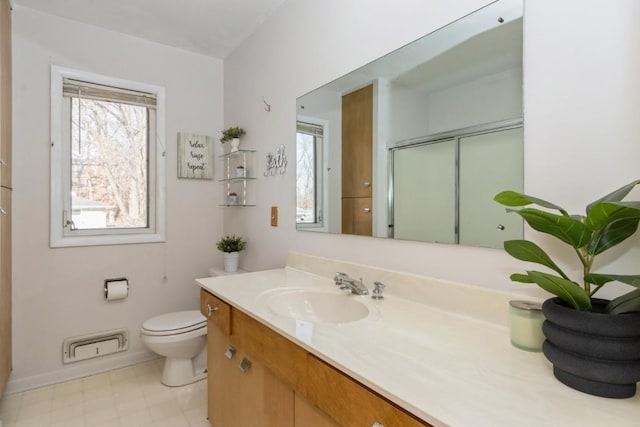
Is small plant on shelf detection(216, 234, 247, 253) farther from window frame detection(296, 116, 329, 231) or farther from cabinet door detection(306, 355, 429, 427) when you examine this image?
cabinet door detection(306, 355, 429, 427)

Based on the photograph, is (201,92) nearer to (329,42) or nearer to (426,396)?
(329,42)

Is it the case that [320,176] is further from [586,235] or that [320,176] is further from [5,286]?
[5,286]

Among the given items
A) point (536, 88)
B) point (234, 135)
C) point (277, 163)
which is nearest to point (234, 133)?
point (234, 135)

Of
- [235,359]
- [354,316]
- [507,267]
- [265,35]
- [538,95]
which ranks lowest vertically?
[235,359]

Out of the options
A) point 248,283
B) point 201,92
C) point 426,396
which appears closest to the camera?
point 426,396

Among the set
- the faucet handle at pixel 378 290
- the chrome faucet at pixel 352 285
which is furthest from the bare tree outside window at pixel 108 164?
the faucet handle at pixel 378 290

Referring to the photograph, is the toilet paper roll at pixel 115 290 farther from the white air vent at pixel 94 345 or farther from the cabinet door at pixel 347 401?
the cabinet door at pixel 347 401

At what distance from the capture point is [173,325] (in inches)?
81.1

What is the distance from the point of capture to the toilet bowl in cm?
201

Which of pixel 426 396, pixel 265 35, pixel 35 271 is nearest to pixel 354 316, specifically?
pixel 426 396

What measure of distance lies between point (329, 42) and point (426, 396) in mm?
1627

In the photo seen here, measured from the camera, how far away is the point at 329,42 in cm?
168

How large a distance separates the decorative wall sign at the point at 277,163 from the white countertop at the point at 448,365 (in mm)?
991

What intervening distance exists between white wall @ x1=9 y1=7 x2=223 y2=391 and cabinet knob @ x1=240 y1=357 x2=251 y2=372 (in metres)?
1.57
